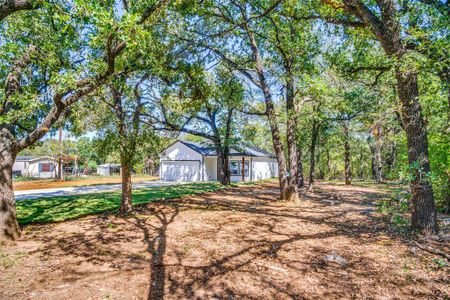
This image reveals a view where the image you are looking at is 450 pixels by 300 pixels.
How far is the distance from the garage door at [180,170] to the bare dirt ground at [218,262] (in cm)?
1745

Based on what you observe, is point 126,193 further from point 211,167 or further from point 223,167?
point 211,167

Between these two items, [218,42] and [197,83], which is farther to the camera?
[218,42]

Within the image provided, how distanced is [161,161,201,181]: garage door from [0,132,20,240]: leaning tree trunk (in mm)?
18943

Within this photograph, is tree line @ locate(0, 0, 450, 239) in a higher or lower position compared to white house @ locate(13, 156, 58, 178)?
higher

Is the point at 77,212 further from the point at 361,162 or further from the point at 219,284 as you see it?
the point at 361,162

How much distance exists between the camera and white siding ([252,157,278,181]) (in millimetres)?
26609

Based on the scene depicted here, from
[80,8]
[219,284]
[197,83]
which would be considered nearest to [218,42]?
[197,83]

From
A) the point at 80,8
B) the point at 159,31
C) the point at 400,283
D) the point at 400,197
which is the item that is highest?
the point at 159,31

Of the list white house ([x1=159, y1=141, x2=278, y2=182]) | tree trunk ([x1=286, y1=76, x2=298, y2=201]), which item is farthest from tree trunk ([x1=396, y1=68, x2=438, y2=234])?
white house ([x1=159, y1=141, x2=278, y2=182])

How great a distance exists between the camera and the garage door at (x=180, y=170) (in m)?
24.9

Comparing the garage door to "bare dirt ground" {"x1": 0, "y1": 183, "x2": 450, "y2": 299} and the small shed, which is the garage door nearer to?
"bare dirt ground" {"x1": 0, "y1": 183, "x2": 450, "y2": 299}

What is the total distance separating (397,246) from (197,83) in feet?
26.1

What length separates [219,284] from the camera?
11.9 feet

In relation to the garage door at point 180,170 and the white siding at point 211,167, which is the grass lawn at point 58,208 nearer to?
the garage door at point 180,170
